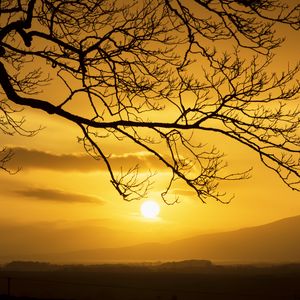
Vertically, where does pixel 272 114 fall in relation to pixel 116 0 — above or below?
below

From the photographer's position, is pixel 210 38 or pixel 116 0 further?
pixel 116 0

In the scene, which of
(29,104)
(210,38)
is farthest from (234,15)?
(29,104)

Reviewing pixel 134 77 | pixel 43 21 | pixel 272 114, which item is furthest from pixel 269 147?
pixel 43 21

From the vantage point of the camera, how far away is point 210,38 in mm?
8844

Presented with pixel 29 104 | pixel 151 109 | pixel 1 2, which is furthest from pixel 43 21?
pixel 151 109

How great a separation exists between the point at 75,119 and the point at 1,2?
2111 millimetres

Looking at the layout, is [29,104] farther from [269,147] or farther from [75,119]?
[269,147]

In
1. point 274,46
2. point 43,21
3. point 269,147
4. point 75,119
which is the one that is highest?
point 43,21

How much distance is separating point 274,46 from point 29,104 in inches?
144

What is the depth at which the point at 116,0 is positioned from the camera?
9.45m

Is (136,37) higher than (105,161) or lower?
higher

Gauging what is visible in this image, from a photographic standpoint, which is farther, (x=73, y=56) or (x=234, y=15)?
(x=73, y=56)

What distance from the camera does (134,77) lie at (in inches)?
374

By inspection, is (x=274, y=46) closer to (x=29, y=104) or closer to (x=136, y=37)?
(x=136, y=37)
